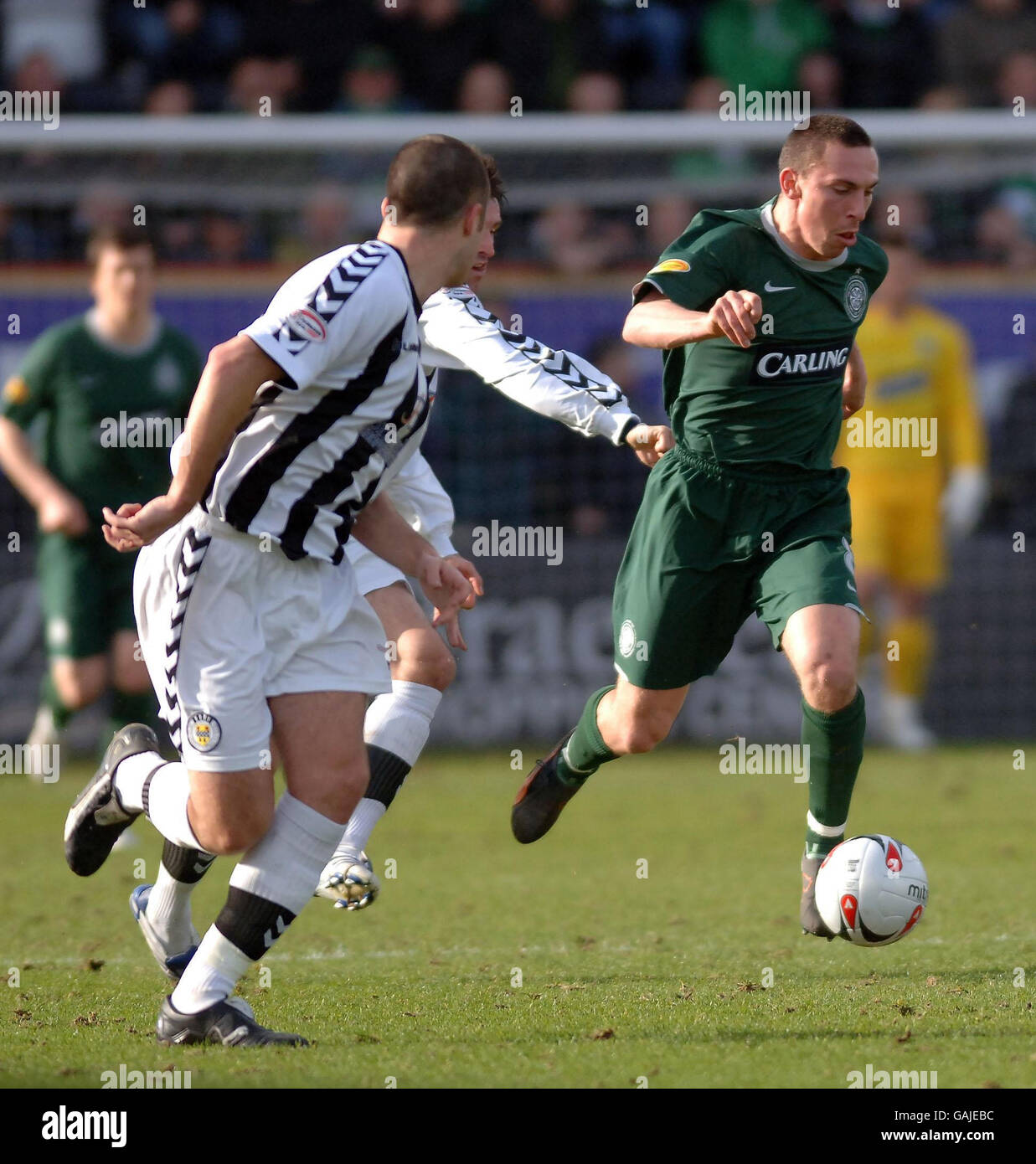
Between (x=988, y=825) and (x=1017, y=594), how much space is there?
3.53 metres

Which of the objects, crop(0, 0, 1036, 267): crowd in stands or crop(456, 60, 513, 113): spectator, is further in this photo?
crop(0, 0, 1036, 267): crowd in stands

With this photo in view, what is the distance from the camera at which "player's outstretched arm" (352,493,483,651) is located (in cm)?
432

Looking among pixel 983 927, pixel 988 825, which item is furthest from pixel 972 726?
pixel 983 927

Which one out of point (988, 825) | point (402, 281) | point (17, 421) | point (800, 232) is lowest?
point (988, 825)

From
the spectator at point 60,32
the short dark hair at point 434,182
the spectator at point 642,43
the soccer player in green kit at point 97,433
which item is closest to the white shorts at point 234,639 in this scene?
the short dark hair at point 434,182

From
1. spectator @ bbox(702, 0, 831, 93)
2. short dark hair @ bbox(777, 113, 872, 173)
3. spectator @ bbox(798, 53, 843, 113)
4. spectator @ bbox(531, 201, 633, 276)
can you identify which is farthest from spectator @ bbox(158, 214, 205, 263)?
short dark hair @ bbox(777, 113, 872, 173)

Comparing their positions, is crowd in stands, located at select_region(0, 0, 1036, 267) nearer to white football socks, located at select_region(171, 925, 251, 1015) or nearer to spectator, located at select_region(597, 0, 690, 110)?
spectator, located at select_region(597, 0, 690, 110)

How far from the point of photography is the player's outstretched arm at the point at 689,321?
4.68 metres

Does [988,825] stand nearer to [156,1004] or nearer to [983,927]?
[983,927]

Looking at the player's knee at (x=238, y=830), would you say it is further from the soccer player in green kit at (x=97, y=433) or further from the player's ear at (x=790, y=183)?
the soccer player in green kit at (x=97, y=433)

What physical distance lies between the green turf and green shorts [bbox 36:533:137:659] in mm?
935

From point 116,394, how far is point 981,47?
7.66m

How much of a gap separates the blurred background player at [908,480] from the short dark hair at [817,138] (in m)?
5.62

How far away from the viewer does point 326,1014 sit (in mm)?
4664
